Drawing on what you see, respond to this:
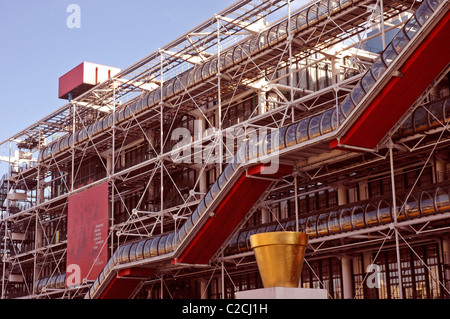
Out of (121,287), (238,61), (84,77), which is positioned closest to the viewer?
(238,61)

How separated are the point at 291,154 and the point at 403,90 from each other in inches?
184

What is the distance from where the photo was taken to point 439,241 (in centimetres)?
2462

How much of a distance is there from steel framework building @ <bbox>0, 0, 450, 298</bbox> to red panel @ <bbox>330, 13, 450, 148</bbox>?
0.14 feet

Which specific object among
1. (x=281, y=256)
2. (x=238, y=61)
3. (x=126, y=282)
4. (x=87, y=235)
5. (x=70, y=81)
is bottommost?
(x=281, y=256)

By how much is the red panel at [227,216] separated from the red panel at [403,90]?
4010mm

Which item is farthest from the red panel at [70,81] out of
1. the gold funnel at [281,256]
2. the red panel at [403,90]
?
the gold funnel at [281,256]

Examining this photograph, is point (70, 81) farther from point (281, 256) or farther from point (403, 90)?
point (281, 256)

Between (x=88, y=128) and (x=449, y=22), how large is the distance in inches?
957

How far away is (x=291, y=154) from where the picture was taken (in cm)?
2542

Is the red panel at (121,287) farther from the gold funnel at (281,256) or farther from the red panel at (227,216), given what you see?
the gold funnel at (281,256)

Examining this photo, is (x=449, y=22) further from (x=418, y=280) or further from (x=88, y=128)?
(x=88, y=128)

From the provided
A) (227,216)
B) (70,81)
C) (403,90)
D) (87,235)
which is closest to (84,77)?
(70,81)

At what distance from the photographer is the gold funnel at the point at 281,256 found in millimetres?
14289
